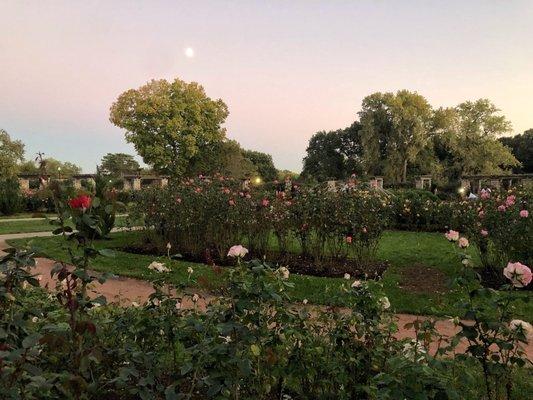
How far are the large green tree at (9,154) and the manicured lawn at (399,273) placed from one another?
17660 mm

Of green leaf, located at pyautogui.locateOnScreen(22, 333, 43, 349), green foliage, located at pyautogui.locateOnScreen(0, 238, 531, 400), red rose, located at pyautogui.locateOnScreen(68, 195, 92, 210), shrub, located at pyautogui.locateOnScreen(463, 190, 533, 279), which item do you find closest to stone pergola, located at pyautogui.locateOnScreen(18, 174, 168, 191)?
red rose, located at pyautogui.locateOnScreen(68, 195, 92, 210)

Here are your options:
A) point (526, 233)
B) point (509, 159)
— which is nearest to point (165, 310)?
point (526, 233)

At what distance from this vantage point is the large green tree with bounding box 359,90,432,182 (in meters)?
44.7

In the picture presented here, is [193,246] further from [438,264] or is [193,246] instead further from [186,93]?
[186,93]

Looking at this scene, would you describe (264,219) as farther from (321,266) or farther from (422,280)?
(422,280)

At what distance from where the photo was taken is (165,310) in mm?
2867

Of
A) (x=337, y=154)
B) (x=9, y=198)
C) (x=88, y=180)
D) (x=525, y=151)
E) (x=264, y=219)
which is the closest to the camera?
(x=264, y=219)

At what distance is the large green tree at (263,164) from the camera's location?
78.1 meters

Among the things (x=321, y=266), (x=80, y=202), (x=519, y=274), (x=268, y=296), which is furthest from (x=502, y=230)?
(x=80, y=202)

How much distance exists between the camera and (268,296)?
2195mm

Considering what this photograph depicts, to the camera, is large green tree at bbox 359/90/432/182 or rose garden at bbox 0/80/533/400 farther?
large green tree at bbox 359/90/432/182

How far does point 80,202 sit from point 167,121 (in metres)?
36.3

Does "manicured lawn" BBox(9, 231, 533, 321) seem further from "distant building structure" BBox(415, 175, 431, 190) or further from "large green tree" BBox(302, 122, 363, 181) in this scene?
"large green tree" BBox(302, 122, 363, 181)

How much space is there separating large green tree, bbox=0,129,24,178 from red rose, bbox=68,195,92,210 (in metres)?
28.3
